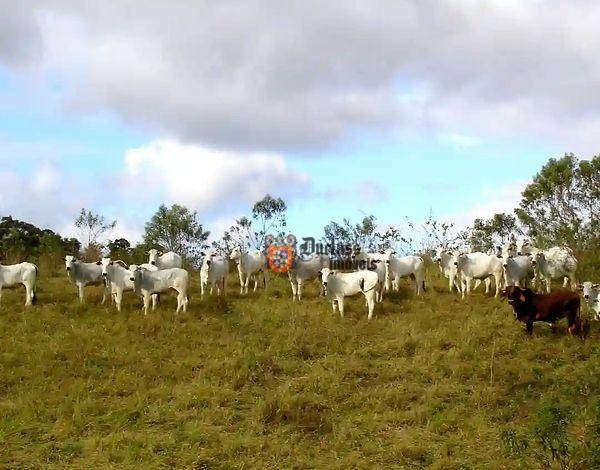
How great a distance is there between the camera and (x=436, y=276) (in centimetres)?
2573

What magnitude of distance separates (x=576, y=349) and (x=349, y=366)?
5983mm

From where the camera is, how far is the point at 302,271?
22422 millimetres

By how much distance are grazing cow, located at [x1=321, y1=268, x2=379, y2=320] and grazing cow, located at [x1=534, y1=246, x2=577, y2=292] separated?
6.29m

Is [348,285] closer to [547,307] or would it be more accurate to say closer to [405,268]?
[405,268]

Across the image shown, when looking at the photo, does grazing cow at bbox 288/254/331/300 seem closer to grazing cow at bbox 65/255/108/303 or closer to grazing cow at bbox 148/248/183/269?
grazing cow at bbox 148/248/183/269

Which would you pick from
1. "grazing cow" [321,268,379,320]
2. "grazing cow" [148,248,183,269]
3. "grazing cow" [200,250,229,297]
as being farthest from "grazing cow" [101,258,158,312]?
"grazing cow" [321,268,379,320]

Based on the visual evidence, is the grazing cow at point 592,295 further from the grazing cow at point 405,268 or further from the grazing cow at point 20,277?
the grazing cow at point 20,277

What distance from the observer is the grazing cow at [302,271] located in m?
22.1

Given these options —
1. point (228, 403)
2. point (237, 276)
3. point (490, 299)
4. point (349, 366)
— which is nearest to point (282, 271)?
point (237, 276)

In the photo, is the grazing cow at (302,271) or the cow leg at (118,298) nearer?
the cow leg at (118,298)

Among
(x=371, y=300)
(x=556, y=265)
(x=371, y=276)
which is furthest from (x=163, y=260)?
(x=556, y=265)

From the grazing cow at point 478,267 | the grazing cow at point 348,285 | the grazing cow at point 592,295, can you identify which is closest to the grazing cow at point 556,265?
the grazing cow at point 478,267

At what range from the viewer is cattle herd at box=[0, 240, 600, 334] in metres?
18.0

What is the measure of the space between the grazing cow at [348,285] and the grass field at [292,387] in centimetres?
47
